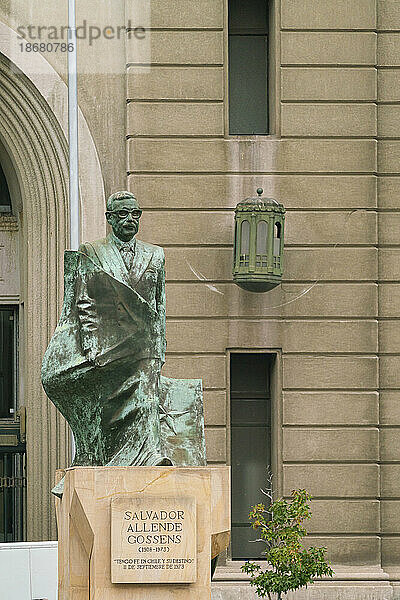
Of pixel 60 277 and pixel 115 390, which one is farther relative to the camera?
pixel 60 277

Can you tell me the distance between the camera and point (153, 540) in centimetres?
1516

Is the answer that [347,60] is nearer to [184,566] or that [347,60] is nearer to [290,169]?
[290,169]

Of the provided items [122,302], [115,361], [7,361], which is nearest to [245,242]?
[7,361]

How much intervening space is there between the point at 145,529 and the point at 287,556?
29.3 ft

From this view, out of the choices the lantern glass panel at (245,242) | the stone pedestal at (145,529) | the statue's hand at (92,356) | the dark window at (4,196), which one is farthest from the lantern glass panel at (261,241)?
the stone pedestal at (145,529)

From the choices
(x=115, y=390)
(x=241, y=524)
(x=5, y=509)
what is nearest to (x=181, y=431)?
(x=115, y=390)

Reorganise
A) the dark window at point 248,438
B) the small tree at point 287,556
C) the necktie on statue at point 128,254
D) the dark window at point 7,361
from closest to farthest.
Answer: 1. the necktie on statue at point 128,254
2. the small tree at point 287,556
3. the dark window at point 248,438
4. the dark window at point 7,361

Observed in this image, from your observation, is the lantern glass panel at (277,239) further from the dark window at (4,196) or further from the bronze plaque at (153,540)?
the bronze plaque at (153,540)

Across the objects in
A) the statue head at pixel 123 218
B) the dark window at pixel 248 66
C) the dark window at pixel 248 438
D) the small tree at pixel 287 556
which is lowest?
the small tree at pixel 287 556

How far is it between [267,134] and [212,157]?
3.69 feet

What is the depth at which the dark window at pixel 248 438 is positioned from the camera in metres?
27.0

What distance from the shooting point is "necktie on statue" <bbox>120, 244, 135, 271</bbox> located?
16453mm

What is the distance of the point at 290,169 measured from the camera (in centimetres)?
2681

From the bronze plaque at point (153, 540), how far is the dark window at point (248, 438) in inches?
462
